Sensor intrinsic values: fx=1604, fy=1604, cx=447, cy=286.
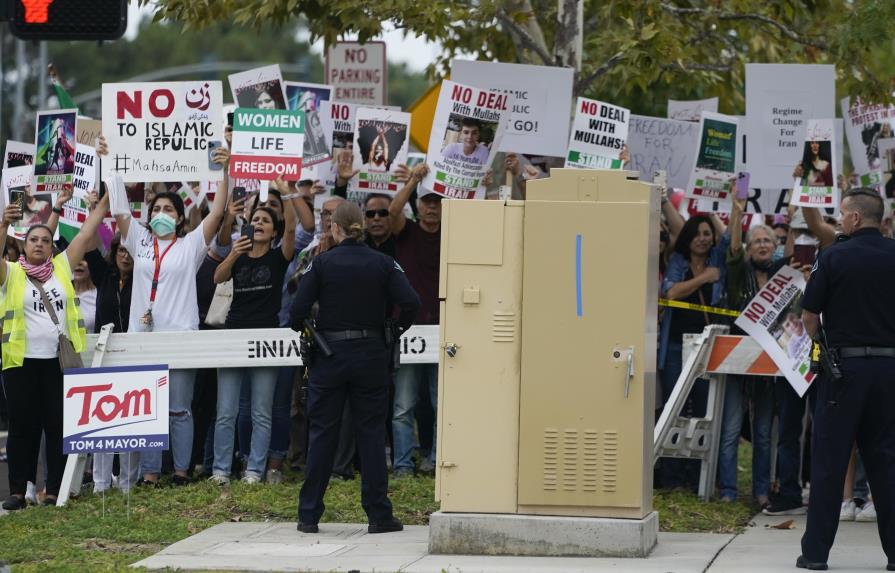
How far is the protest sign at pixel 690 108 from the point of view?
15.1 metres

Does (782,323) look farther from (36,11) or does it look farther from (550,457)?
(36,11)

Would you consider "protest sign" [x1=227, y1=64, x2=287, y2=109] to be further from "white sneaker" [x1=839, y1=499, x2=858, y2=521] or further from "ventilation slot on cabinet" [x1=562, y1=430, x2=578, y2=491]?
"white sneaker" [x1=839, y1=499, x2=858, y2=521]

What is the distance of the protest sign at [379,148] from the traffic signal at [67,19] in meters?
4.61

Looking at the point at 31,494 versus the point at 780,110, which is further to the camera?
the point at 780,110

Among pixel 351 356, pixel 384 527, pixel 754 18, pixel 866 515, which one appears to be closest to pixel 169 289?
pixel 351 356

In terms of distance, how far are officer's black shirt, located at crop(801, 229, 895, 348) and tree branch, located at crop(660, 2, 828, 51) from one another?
5.90 m

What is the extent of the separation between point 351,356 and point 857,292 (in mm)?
3304

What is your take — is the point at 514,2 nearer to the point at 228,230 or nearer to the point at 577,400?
the point at 228,230

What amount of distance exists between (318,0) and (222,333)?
11.9ft

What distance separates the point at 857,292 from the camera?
930 cm

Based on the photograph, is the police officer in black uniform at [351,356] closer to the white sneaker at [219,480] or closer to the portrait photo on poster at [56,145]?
the white sneaker at [219,480]

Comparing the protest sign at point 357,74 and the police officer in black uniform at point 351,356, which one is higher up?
the protest sign at point 357,74

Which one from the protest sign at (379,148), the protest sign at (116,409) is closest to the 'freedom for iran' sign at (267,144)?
the protest sign at (379,148)

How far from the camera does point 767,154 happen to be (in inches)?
526
